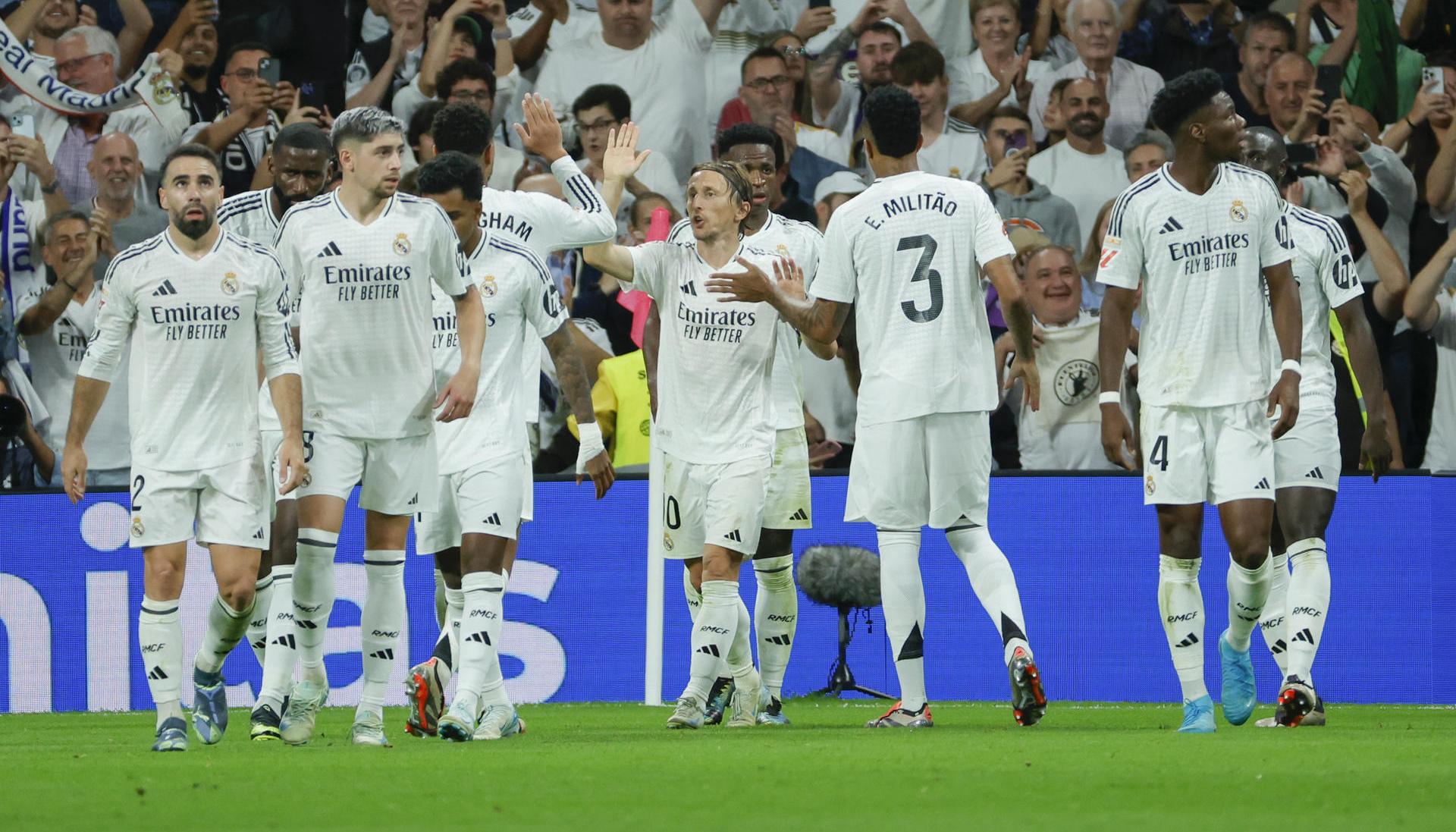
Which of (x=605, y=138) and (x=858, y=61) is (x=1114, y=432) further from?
(x=858, y=61)

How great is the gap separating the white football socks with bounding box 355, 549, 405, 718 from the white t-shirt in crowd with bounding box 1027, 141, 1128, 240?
7305 mm

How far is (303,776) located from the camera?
5.43 meters

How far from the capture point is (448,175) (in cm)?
747

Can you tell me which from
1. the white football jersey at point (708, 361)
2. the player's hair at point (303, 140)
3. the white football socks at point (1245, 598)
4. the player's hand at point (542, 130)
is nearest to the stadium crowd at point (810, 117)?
the player's hair at point (303, 140)

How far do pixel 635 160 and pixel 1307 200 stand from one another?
20.9ft

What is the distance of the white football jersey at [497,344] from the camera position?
7.48 metres

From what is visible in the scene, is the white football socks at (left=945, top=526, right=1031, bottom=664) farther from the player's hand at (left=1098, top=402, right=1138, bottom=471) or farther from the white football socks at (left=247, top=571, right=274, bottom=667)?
the white football socks at (left=247, top=571, right=274, bottom=667)

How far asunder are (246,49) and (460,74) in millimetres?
1617

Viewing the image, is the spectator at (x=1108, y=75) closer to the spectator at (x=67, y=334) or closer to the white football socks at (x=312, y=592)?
the spectator at (x=67, y=334)

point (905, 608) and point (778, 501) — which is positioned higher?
point (778, 501)

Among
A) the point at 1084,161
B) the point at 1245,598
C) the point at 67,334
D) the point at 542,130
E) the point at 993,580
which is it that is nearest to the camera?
the point at 1245,598

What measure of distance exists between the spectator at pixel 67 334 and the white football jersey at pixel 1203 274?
7585 mm

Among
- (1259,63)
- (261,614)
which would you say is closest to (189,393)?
(261,614)

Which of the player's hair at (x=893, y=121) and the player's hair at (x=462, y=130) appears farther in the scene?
the player's hair at (x=462, y=130)
